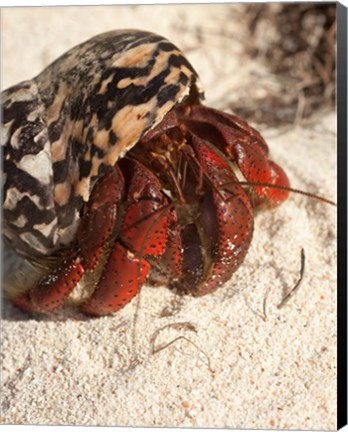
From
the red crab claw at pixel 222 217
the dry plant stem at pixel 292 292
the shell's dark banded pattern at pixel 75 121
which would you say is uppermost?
the shell's dark banded pattern at pixel 75 121

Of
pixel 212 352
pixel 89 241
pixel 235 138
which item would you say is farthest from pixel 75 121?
pixel 212 352

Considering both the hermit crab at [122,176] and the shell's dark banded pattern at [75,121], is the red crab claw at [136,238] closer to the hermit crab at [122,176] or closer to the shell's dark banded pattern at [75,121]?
the hermit crab at [122,176]

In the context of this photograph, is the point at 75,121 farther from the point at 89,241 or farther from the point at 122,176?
the point at 89,241

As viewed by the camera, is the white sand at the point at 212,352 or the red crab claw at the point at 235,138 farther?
the red crab claw at the point at 235,138

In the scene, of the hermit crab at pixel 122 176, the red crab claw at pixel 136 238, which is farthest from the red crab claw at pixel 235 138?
the red crab claw at pixel 136 238

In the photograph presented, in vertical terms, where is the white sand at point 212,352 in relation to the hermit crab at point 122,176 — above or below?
below

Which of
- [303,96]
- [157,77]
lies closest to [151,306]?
[157,77]

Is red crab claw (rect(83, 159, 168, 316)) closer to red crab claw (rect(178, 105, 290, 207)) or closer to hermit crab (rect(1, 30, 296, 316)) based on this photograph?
hermit crab (rect(1, 30, 296, 316))
